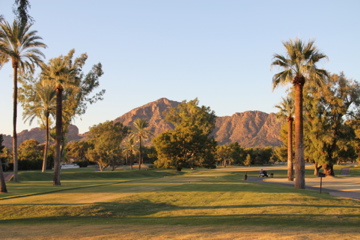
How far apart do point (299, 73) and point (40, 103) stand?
4203 cm

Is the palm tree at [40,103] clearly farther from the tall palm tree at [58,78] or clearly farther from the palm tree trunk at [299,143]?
the palm tree trunk at [299,143]

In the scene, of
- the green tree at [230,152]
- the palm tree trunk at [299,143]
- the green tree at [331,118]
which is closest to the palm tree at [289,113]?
the green tree at [331,118]

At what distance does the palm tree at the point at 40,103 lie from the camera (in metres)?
54.5

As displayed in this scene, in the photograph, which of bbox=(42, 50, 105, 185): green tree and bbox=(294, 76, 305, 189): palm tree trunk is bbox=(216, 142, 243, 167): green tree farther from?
bbox=(294, 76, 305, 189): palm tree trunk

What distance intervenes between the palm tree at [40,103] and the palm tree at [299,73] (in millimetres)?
36824

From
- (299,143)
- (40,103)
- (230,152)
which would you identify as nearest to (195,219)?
(299,143)

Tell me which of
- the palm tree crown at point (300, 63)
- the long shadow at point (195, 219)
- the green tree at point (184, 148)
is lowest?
the long shadow at point (195, 219)

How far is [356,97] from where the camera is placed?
187 feet

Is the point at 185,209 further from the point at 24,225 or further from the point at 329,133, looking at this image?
the point at 329,133

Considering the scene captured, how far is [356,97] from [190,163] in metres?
36.4

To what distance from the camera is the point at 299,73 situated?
1176 inches

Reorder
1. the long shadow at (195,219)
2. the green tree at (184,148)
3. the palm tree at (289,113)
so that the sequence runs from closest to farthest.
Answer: the long shadow at (195,219) < the palm tree at (289,113) < the green tree at (184,148)

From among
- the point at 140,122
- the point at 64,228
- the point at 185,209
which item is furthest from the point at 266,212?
the point at 140,122

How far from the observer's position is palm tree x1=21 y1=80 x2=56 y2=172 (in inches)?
2144
